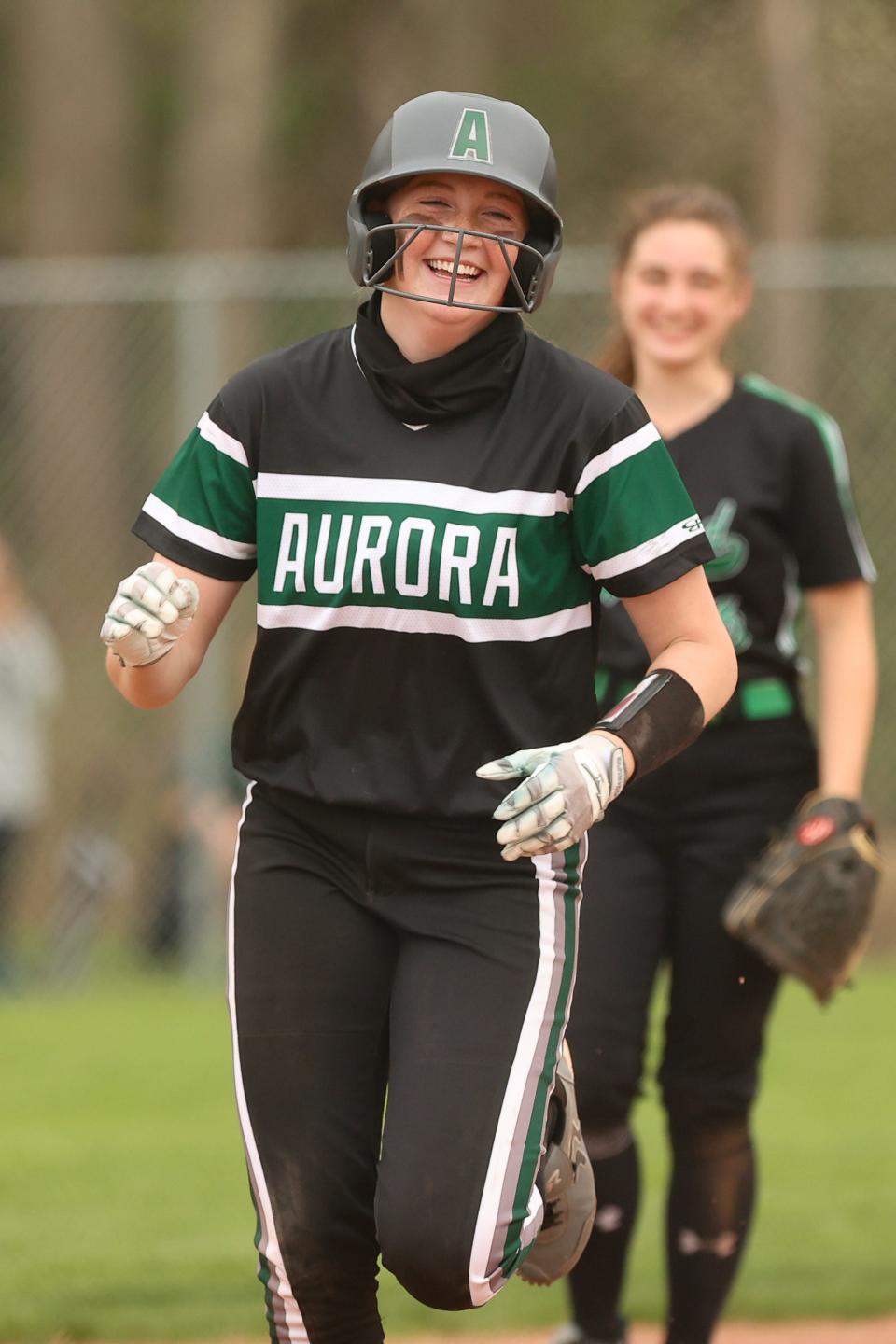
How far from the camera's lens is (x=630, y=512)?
2.98 metres

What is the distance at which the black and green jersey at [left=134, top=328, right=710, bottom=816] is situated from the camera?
298 cm

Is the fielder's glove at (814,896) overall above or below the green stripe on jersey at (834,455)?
below

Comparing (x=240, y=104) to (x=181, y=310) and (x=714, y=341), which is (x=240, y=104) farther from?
(x=714, y=341)

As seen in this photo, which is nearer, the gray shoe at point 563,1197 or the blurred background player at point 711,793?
the gray shoe at point 563,1197

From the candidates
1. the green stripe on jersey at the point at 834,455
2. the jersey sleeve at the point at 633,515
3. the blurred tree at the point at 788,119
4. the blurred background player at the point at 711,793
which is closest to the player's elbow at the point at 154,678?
the jersey sleeve at the point at 633,515

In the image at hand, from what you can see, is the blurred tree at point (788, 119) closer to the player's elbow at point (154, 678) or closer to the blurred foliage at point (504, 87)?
the blurred foliage at point (504, 87)

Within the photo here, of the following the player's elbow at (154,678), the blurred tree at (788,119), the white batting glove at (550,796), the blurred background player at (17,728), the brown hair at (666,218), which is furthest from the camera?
the blurred tree at (788,119)

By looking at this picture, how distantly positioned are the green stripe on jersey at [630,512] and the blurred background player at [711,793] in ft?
2.92

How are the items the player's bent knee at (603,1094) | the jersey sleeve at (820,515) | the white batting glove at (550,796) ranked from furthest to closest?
the jersey sleeve at (820,515) → the player's bent knee at (603,1094) → the white batting glove at (550,796)

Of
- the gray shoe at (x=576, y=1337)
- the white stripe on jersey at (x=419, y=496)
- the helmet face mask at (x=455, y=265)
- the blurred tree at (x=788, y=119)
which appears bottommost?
the gray shoe at (x=576, y=1337)

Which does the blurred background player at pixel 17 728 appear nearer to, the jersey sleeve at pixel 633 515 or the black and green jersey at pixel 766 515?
the black and green jersey at pixel 766 515

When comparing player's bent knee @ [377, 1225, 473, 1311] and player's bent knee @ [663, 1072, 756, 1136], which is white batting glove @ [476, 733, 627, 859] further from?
player's bent knee @ [663, 1072, 756, 1136]

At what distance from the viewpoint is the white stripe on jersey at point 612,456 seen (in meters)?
2.99

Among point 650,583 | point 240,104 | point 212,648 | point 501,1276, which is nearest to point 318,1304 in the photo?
point 501,1276
